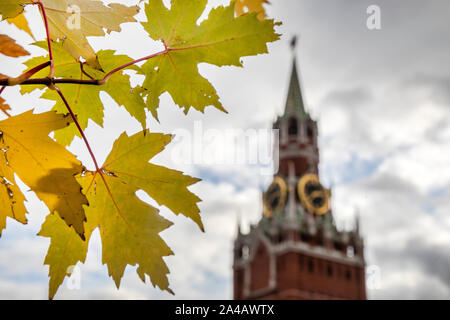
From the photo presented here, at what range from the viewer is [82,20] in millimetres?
379

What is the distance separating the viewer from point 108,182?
40cm

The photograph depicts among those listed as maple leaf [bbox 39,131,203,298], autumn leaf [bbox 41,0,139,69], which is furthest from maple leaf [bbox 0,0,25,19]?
maple leaf [bbox 39,131,203,298]

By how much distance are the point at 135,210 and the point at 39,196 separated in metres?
0.10

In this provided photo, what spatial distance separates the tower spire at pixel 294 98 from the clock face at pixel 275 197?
4.28m

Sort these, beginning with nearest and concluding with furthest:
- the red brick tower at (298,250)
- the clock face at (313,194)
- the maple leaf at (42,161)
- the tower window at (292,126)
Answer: the maple leaf at (42,161) < the red brick tower at (298,250) < the clock face at (313,194) < the tower window at (292,126)

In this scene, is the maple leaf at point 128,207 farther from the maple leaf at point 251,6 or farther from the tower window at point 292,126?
the tower window at point 292,126

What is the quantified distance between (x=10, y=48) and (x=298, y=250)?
2170 cm

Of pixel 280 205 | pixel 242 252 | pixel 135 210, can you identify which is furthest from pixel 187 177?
pixel 242 252

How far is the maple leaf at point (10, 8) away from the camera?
0.33 meters

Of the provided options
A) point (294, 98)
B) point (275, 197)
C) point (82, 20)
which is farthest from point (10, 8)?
point (294, 98)

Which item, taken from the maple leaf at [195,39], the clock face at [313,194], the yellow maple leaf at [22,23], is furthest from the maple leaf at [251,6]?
the clock face at [313,194]

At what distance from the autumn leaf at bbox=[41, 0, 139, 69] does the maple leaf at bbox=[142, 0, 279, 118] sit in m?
0.03

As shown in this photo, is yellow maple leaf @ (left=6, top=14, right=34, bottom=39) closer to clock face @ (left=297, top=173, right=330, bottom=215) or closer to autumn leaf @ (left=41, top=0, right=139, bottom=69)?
autumn leaf @ (left=41, top=0, right=139, bottom=69)
